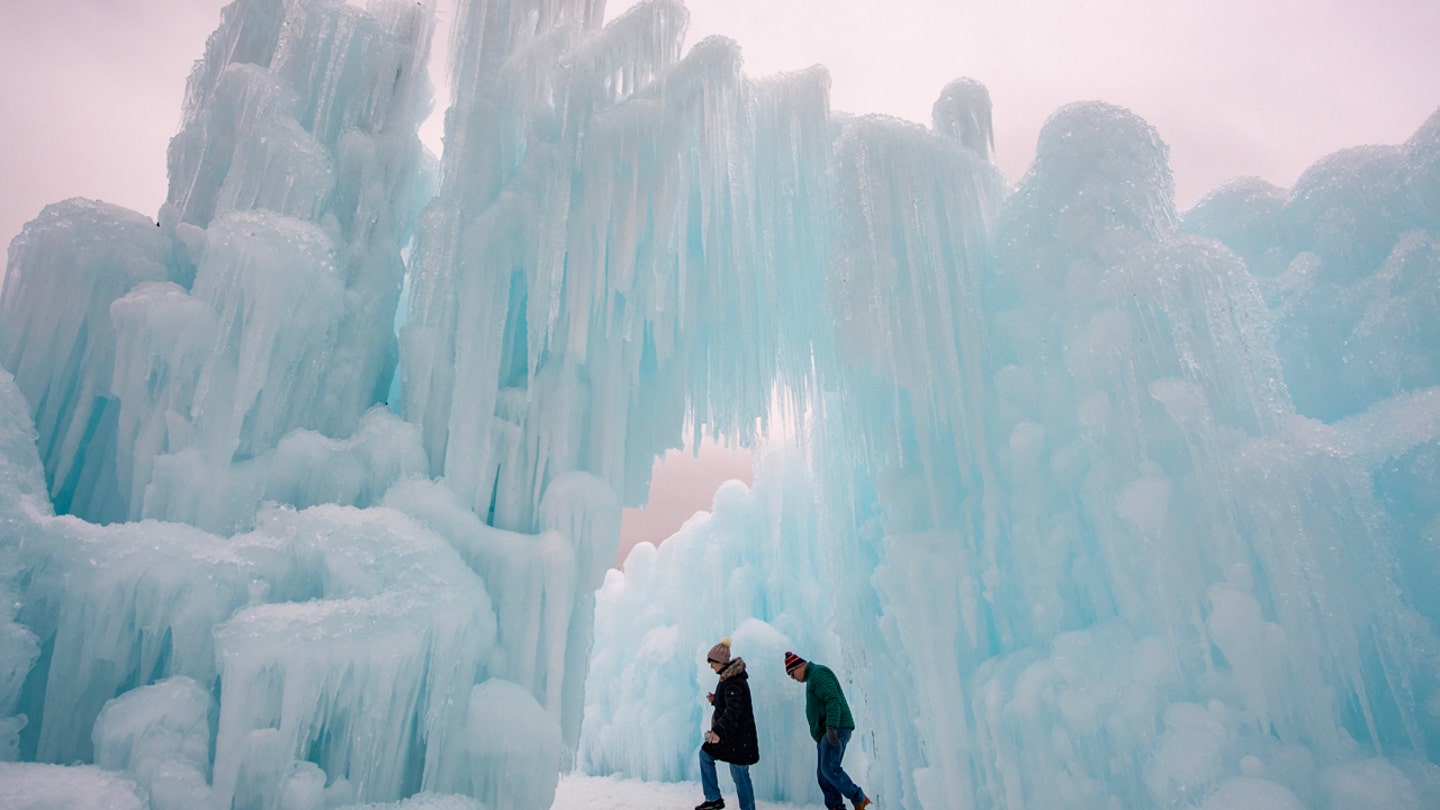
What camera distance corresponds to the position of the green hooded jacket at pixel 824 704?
5680 millimetres

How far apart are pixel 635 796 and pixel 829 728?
5119mm

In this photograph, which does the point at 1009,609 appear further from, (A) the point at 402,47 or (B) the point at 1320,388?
(A) the point at 402,47

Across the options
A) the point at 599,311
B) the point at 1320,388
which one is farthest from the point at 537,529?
the point at 1320,388

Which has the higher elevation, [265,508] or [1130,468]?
[1130,468]

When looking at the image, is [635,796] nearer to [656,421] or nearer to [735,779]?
[735,779]

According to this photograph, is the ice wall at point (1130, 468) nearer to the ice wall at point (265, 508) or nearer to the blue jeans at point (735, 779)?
the blue jeans at point (735, 779)

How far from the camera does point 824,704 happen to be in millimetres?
5801

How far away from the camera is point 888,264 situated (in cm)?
674

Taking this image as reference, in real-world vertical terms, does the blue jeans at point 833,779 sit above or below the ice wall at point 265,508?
below

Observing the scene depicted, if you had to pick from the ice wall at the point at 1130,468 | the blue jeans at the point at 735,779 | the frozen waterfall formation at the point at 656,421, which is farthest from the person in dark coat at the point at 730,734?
the ice wall at the point at 1130,468

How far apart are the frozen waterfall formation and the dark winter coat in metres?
1.18

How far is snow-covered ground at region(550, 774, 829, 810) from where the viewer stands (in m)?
8.41

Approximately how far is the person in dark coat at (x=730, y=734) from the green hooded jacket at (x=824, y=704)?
1.78 ft

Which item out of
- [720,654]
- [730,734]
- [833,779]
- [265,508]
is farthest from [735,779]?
[265,508]
